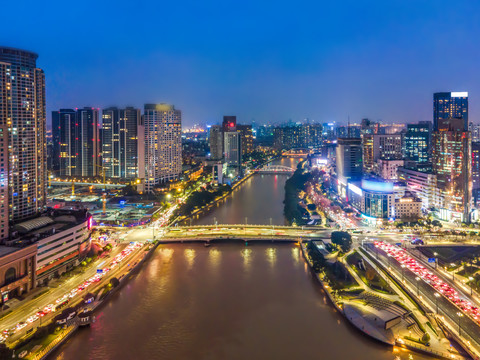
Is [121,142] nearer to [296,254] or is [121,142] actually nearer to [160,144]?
[160,144]

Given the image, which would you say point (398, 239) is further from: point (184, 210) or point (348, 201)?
point (184, 210)

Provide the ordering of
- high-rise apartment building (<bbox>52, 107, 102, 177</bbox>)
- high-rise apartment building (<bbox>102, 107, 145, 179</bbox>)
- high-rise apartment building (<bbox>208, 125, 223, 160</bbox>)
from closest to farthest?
high-rise apartment building (<bbox>102, 107, 145, 179</bbox>), high-rise apartment building (<bbox>52, 107, 102, 177</bbox>), high-rise apartment building (<bbox>208, 125, 223, 160</bbox>)

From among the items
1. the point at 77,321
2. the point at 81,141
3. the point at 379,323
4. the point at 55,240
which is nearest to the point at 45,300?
the point at 77,321

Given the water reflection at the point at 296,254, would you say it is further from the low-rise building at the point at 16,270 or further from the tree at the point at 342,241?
the low-rise building at the point at 16,270

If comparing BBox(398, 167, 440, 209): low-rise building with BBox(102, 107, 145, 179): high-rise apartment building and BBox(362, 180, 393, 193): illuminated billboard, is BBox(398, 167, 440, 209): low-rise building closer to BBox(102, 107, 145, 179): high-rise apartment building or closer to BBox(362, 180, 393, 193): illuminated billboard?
BBox(362, 180, 393, 193): illuminated billboard

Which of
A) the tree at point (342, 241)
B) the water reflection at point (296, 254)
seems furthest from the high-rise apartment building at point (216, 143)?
the tree at point (342, 241)

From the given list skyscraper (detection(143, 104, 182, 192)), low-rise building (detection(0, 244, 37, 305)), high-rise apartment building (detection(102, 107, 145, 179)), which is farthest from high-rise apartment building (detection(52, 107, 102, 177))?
low-rise building (detection(0, 244, 37, 305))

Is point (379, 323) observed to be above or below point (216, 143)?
below
